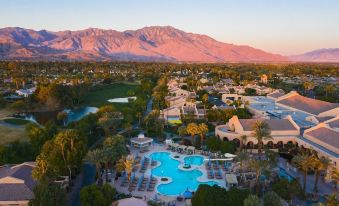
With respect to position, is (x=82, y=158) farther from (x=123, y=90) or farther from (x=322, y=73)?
(x=322, y=73)

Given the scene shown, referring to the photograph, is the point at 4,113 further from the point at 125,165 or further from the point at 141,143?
the point at 125,165

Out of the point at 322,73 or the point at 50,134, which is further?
the point at 322,73

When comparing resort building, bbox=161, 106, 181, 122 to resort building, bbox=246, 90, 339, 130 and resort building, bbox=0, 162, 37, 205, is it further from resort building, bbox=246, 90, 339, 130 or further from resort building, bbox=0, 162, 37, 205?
resort building, bbox=0, 162, 37, 205

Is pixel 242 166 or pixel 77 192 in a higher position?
pixel 242 166

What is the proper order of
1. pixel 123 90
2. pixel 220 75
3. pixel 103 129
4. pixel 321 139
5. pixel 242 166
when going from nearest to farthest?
pixel 242 166 < pixel 321 139 < pixel 103 129 < pixel 123 90 < pixel 220 75

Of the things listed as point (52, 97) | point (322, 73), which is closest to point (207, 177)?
point (52, 97)

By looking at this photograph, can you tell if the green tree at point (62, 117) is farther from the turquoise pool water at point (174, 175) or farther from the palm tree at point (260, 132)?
the palm tree at point (260, 132)

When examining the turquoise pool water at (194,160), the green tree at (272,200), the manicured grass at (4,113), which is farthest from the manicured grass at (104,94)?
the green tree at (272,200)
